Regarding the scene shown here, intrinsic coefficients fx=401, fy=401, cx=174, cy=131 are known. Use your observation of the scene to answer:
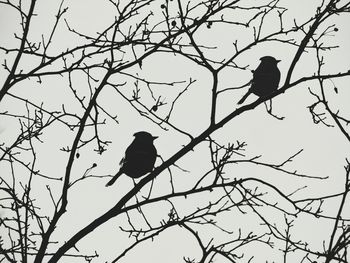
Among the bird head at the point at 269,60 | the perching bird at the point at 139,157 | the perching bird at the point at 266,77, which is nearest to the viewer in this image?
the perching bird at the point at 139,157

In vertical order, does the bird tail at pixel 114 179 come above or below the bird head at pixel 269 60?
below

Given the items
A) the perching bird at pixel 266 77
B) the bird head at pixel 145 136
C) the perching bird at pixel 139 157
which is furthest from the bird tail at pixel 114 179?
the perching bird at pixel 266 77

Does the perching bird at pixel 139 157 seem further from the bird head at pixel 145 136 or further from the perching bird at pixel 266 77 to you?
the perching bird at pixel 266 77

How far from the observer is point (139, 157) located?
13.8 ft

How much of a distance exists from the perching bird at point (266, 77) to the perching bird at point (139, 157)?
2103mm

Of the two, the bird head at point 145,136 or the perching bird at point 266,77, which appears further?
the perching bird at point 266,77

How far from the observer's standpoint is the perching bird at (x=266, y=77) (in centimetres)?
563

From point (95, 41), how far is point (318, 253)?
8.26 ft

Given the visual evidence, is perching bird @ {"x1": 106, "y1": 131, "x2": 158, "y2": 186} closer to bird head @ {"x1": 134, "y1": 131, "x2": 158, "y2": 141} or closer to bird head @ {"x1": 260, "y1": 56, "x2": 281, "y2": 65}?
bird head @ {"x1": 134, "y1": 131, "x2": 158, "y2": 141}

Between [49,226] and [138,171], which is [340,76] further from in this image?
[49,226]

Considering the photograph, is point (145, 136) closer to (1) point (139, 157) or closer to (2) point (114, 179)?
(1) point (139, 157)

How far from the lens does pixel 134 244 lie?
3135 millimetres

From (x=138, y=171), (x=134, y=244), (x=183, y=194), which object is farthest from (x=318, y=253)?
(x=138, y=171)

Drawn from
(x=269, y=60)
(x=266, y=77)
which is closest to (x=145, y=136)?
(x=266, y=77)
